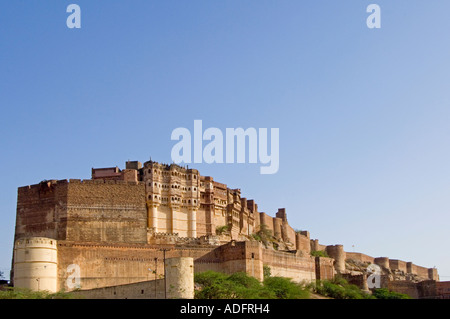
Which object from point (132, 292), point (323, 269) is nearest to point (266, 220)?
point (323, 269)

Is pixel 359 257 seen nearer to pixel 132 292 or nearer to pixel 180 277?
pixel 132 292

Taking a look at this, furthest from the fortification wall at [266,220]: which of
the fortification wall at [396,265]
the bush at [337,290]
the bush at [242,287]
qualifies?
the fortification wall at [396,265]

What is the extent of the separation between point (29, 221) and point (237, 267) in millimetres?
18451

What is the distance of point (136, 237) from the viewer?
66.4 meters

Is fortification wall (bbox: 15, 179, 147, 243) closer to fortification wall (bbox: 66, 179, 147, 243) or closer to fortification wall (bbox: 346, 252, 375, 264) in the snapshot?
fortification wall (bbox: 66, 179, 147, 243)

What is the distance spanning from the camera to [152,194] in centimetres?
7094

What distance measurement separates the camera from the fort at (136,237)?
58.4 m

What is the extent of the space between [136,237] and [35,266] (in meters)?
10.6

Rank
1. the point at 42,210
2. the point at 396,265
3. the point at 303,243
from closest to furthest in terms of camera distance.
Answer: the point at 42,210
the point at 303,243
the point at 396,265

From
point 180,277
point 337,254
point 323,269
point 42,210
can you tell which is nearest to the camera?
point 180,277

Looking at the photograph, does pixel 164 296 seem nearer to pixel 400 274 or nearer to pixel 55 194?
pixel 55 194

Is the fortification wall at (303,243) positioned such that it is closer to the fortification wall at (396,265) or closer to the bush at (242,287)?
the fortification wall at (396,265)
